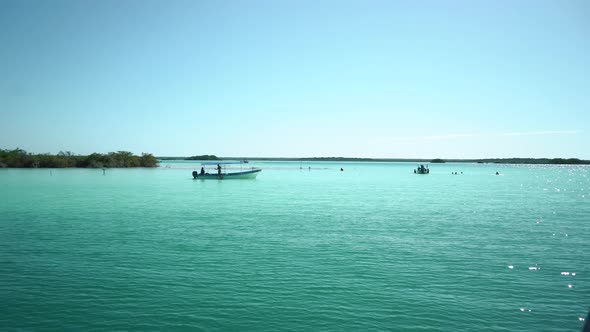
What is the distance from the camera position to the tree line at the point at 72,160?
120688mm

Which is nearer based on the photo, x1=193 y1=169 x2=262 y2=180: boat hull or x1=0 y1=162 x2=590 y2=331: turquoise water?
x1=0 y1=162 x2=590 y2=331: turquoise water

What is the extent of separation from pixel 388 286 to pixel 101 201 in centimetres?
3467

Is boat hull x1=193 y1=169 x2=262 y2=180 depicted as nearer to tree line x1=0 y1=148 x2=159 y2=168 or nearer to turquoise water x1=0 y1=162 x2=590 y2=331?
turquoise water x1=0 y1=162 x2=590 y2=331

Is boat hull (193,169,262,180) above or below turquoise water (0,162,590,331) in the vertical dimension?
above

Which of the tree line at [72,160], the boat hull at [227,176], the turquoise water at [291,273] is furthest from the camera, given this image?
the tree line at [72,160]

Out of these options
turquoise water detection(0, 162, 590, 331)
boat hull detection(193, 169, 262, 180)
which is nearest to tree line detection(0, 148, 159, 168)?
boat hull detection(193, 169, 262, 180)

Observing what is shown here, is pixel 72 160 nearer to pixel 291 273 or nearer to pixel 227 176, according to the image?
pixel 227 176

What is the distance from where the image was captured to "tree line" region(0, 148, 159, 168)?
121 meters

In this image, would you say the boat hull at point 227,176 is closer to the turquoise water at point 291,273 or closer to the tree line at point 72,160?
the turquoise water at point 291,273

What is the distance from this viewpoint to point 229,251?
2011 centimetres

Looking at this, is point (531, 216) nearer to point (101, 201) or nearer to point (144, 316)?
point (144, 316)

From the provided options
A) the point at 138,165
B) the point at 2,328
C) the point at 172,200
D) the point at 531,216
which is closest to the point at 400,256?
the point at 2,328

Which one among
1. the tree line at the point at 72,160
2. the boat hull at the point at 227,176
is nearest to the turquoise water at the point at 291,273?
the boat hull at the point at 227,176

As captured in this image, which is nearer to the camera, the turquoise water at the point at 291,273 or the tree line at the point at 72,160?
the turquoise water at the point at 291,273
